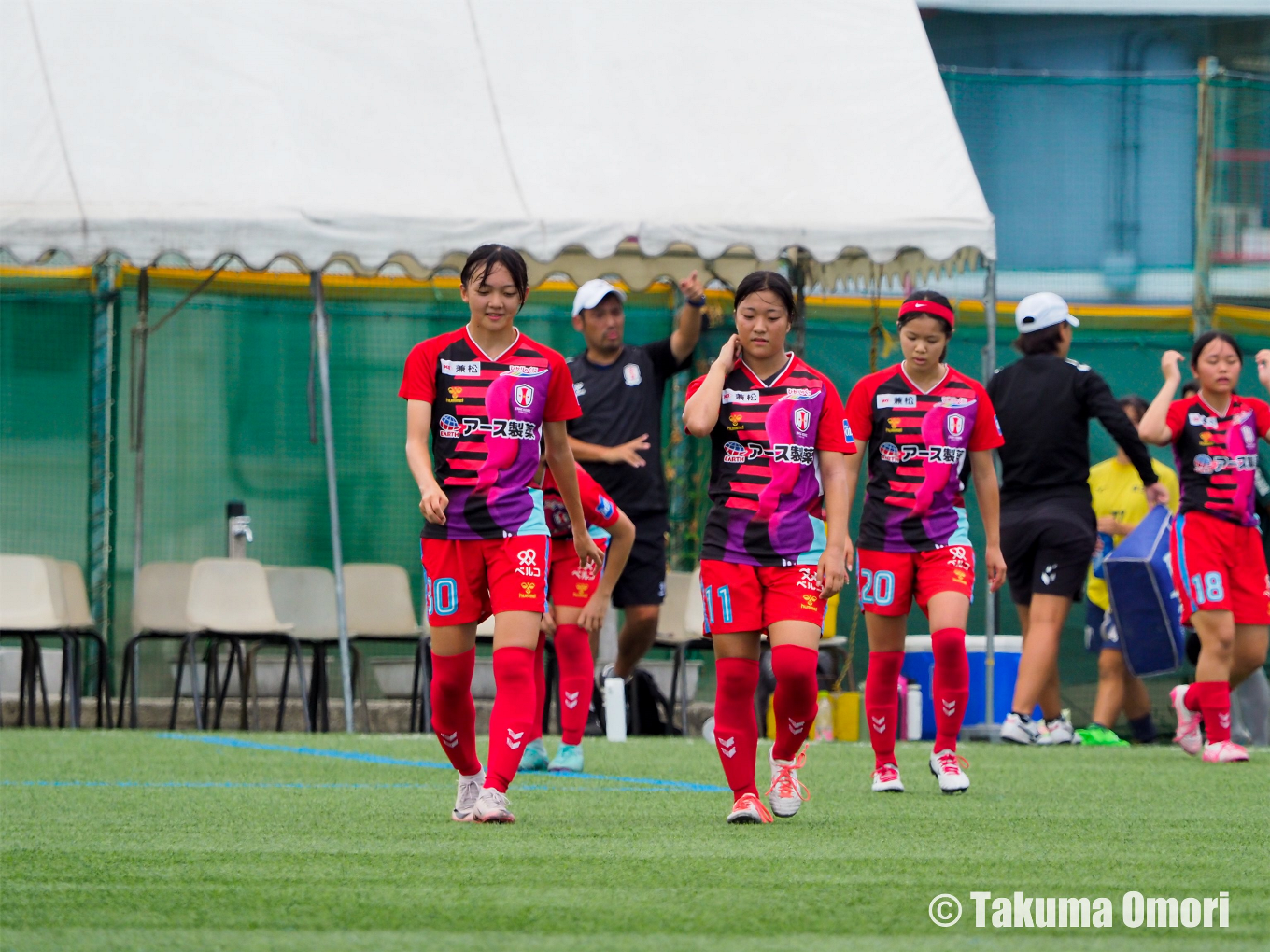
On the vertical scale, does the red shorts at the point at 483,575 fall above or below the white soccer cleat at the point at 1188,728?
above

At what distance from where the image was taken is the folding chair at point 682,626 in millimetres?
11578

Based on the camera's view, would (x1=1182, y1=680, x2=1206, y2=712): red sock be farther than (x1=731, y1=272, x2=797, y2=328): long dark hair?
Yes

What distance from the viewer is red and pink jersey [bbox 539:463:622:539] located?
8023 millimetres

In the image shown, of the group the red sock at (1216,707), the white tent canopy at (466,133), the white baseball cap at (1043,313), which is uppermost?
the white tent canopy at (466,133)

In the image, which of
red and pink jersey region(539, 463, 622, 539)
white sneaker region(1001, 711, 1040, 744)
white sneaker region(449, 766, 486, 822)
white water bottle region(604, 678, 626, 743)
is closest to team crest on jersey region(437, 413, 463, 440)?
white sneaker region(449, 766, 486, 822)

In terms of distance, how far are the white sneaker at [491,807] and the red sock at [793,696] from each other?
2.87ft

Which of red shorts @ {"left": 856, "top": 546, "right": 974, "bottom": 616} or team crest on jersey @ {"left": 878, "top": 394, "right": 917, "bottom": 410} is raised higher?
team crest on jersey @ {"left": 878, "top": 394, "right": 917, "bottom": 410}

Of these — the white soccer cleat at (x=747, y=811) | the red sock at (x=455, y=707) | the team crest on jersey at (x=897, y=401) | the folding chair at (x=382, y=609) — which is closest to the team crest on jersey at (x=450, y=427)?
the red sock at (x=455, y=707)

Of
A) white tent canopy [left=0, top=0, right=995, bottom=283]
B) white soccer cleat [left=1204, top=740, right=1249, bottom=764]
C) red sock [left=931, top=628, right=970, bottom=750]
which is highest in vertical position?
A: white tent canopy [left=0, top=0, right=995, bottom=283]

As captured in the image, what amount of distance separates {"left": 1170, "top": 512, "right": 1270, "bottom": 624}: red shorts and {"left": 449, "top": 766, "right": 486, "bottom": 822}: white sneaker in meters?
4.37

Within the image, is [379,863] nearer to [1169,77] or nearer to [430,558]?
[430,558]

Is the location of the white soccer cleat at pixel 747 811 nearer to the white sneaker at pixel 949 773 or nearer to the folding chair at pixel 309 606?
the white sneaker at pixel 949 773

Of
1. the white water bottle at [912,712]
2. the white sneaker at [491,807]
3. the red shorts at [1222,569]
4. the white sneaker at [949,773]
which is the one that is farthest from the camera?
the white water bottle at [912,712]

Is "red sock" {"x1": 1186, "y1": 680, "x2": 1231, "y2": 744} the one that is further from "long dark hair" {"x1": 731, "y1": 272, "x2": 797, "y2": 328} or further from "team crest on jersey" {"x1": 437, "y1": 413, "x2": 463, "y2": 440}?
"team crest on jersey" {"x1": 437, "y1": 413, "x2": 463, "y2": 440}
